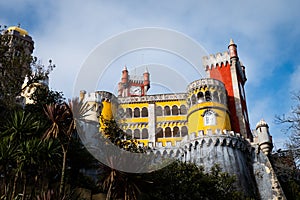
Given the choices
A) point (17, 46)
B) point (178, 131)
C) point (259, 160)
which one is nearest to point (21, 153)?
point (17, 46)

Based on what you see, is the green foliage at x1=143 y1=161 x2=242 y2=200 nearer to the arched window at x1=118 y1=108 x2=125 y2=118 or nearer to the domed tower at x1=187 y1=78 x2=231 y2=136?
the domed tower at x1=187 y1=78 x2=231 y2=136

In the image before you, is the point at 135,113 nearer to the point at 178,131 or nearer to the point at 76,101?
the point at 178,131

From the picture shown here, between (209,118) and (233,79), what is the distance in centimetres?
977

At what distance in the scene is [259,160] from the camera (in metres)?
39.7

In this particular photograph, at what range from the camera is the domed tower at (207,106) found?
4316cm

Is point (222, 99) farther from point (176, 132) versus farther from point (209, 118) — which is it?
point (176, 132)

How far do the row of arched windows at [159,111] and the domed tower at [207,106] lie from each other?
741cm

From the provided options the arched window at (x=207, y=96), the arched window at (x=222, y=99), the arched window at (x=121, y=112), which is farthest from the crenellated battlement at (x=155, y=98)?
the arched window at (x=222, y=99)

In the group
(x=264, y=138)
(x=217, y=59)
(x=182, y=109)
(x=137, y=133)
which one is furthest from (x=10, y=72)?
(x=217, y=59)

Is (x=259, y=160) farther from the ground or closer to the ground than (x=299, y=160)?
farther from the ground

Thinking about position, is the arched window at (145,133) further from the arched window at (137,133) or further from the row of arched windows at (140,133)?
the arched window at (137,133)

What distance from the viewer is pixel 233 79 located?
50.1 metres

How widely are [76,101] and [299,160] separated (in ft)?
43.2

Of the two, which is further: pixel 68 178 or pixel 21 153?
pixel 68 178
